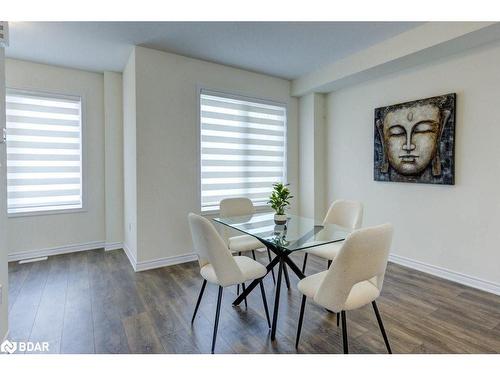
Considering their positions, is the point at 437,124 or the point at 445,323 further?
the point at 437,124

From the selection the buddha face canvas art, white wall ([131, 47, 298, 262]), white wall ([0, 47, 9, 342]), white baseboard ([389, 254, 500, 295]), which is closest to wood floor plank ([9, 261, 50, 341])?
white wall ([0, 47, 9, 342])

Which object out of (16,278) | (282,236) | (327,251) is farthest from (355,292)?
(16,278)

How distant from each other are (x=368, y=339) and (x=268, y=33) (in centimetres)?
292

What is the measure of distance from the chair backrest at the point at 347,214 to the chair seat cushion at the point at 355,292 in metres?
0.92

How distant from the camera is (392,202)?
→ 3506mm

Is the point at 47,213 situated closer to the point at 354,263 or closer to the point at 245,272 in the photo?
the point at 245,272

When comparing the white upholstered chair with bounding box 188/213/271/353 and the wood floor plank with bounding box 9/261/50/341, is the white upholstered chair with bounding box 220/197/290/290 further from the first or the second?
the wood floor plank with bounding box 9/261/50/341

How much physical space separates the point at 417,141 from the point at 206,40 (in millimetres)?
2660

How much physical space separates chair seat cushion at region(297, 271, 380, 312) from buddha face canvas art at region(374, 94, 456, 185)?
193 cm

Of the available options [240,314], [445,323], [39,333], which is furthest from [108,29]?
[445,323]

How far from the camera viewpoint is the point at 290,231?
229cm

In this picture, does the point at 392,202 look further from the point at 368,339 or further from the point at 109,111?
the point at 109,111

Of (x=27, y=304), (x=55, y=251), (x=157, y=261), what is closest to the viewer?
(x=27, y=304)

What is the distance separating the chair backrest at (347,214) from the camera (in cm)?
263
